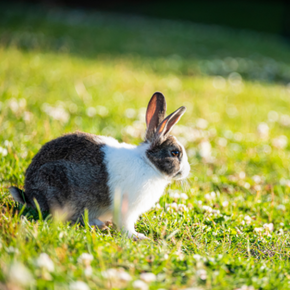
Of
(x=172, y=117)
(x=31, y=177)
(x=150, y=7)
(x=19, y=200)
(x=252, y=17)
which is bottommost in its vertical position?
(x=19, y=200)

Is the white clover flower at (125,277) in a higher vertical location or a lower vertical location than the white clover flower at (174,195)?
lower

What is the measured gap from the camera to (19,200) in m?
3.62

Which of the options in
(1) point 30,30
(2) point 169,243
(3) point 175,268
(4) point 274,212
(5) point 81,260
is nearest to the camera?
(5) point 81,260

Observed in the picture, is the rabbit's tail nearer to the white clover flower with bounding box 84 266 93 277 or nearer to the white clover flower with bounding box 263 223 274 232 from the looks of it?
the white clover flower with bounding box 84 266 93 277

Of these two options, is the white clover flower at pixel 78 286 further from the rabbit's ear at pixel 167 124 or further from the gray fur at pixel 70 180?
the rabbit's ear at pixel 167 124

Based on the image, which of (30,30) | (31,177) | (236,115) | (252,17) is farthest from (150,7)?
(31,177)

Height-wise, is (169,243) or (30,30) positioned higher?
(30,30)

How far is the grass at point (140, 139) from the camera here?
105 inches

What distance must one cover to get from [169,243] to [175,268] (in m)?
0.58

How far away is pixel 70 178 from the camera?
359cm

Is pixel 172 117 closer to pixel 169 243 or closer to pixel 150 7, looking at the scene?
pixel 169 243

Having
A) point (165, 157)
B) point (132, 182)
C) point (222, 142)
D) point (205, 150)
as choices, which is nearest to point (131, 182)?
point (132, 182)

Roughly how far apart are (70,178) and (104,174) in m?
0.36

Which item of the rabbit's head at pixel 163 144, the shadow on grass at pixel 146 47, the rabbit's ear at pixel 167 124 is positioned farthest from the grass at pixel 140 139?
the rabbit's ear at pixel 167 124
